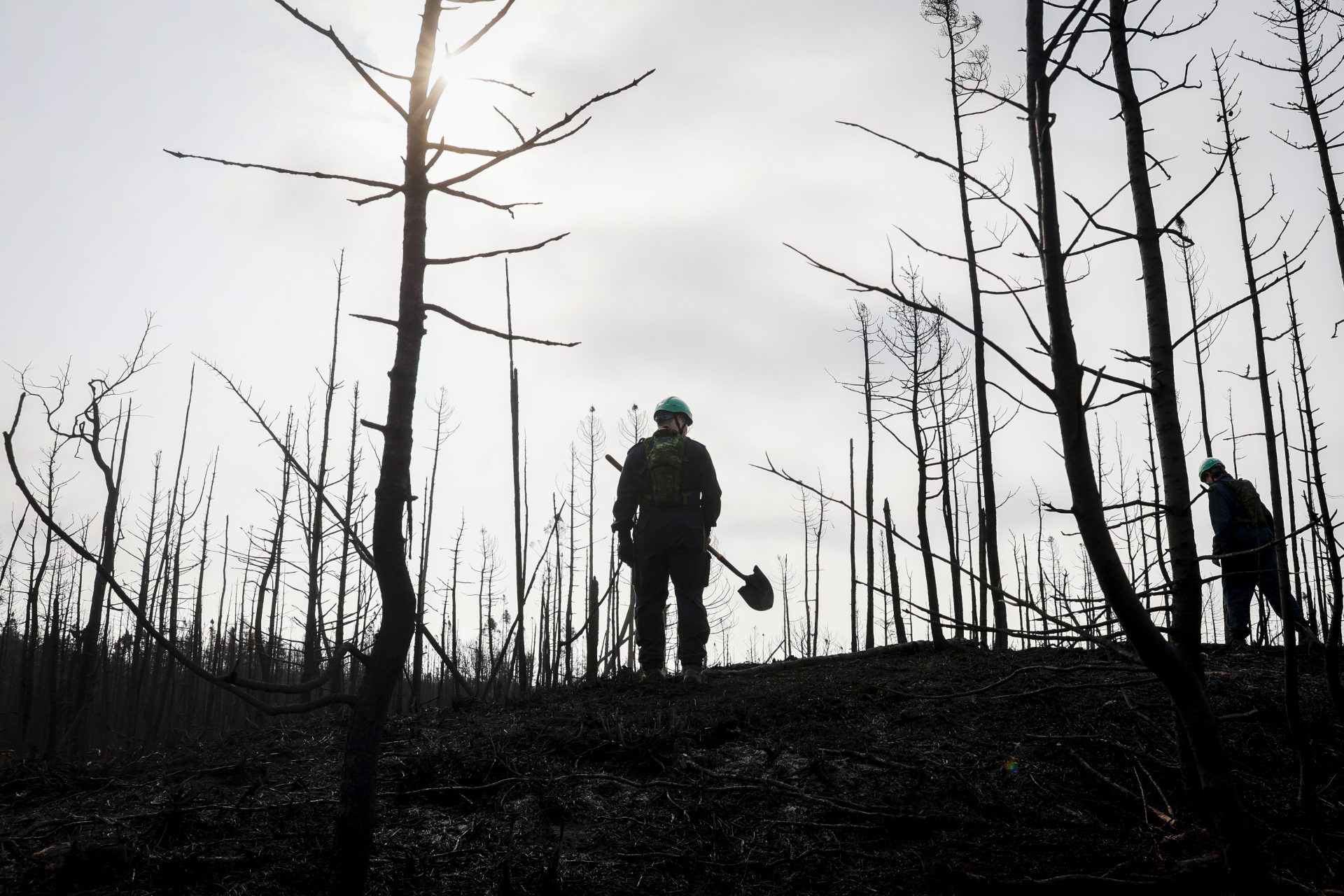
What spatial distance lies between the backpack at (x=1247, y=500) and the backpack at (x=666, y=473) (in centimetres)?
510

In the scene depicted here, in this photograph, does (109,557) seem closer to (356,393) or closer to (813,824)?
(813,824)

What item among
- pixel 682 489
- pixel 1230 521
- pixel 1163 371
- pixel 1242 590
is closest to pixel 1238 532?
pixel 1230 521

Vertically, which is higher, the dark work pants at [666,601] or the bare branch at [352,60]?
the bare branch at [352,60]

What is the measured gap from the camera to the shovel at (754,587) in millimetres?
7543

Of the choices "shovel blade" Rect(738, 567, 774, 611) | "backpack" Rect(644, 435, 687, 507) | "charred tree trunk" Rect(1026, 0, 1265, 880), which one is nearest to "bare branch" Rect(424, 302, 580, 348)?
"charred tree trunk" Rect(1026, 0, 1265, 880)

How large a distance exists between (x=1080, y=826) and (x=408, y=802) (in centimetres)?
280

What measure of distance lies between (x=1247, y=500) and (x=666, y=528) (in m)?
5.37

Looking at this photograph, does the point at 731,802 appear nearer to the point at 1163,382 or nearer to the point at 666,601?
the point at 1163,382

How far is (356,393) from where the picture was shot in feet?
64.8

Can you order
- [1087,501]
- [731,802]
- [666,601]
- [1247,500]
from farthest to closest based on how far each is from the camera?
1. [1247,500]
2. [666,601]
3. [731,802]
4. [1087,501]

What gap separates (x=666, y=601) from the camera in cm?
660

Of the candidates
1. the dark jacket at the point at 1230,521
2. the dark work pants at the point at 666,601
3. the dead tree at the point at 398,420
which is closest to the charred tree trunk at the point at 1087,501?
the dead tree at the point at 398,420

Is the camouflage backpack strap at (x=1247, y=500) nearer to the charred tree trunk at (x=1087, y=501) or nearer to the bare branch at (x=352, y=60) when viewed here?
the charred tree trunk at (x=1087, y=501)

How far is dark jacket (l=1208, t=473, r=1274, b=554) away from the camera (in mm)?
7629
